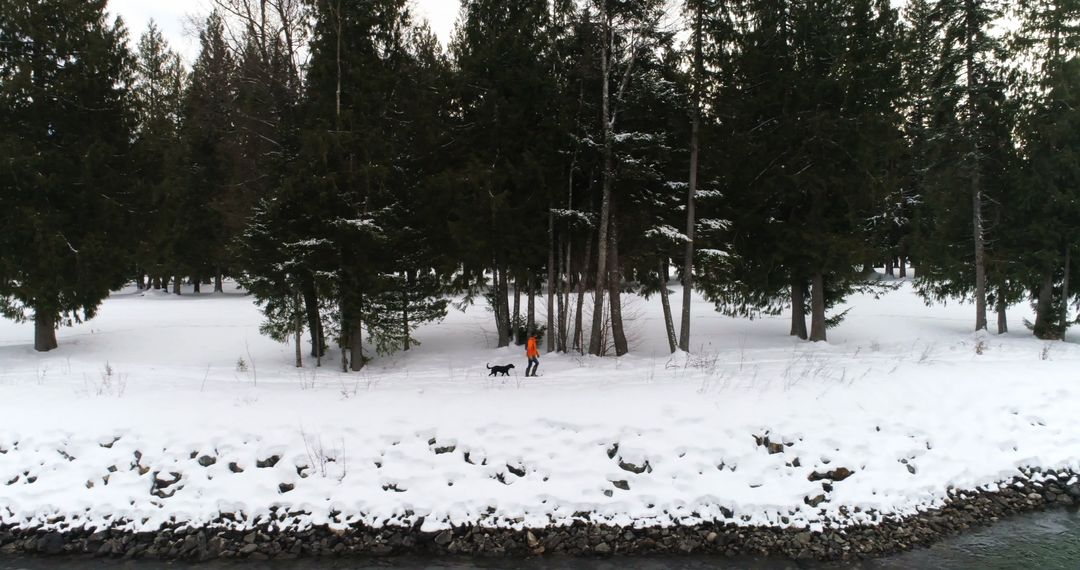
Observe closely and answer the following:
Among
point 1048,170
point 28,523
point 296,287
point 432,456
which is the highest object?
point 1048,170

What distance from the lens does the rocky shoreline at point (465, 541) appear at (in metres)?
7.02

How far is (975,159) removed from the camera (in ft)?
61.4

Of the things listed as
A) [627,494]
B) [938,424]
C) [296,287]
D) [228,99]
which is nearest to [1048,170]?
[938,424]

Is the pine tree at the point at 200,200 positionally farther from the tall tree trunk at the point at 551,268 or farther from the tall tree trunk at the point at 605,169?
the tall tree trunk at the point at 605,169

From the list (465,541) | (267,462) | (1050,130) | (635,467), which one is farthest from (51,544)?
(1050,130)

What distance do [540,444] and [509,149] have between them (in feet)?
34.1

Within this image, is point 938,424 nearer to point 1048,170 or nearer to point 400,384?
point 400,384

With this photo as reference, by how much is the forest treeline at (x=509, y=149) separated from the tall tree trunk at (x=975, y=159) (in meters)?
0.19

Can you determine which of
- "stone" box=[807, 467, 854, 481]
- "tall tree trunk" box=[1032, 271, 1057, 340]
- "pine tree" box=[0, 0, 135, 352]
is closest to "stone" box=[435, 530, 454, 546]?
"stone" box=[807, 467, 854, 481]

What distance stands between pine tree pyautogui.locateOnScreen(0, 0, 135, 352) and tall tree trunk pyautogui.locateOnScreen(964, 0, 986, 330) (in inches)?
1083

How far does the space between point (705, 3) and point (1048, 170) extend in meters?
13.0

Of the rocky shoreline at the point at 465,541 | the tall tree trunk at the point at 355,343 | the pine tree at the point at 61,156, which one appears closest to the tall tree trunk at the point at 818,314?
the rocky shoreline at the point at 465,541

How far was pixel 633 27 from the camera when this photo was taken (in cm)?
1477

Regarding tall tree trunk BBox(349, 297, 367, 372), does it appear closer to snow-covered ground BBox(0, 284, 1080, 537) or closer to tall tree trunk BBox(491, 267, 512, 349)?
snow-covered ground BBox(0, 284, 1080, 537)
